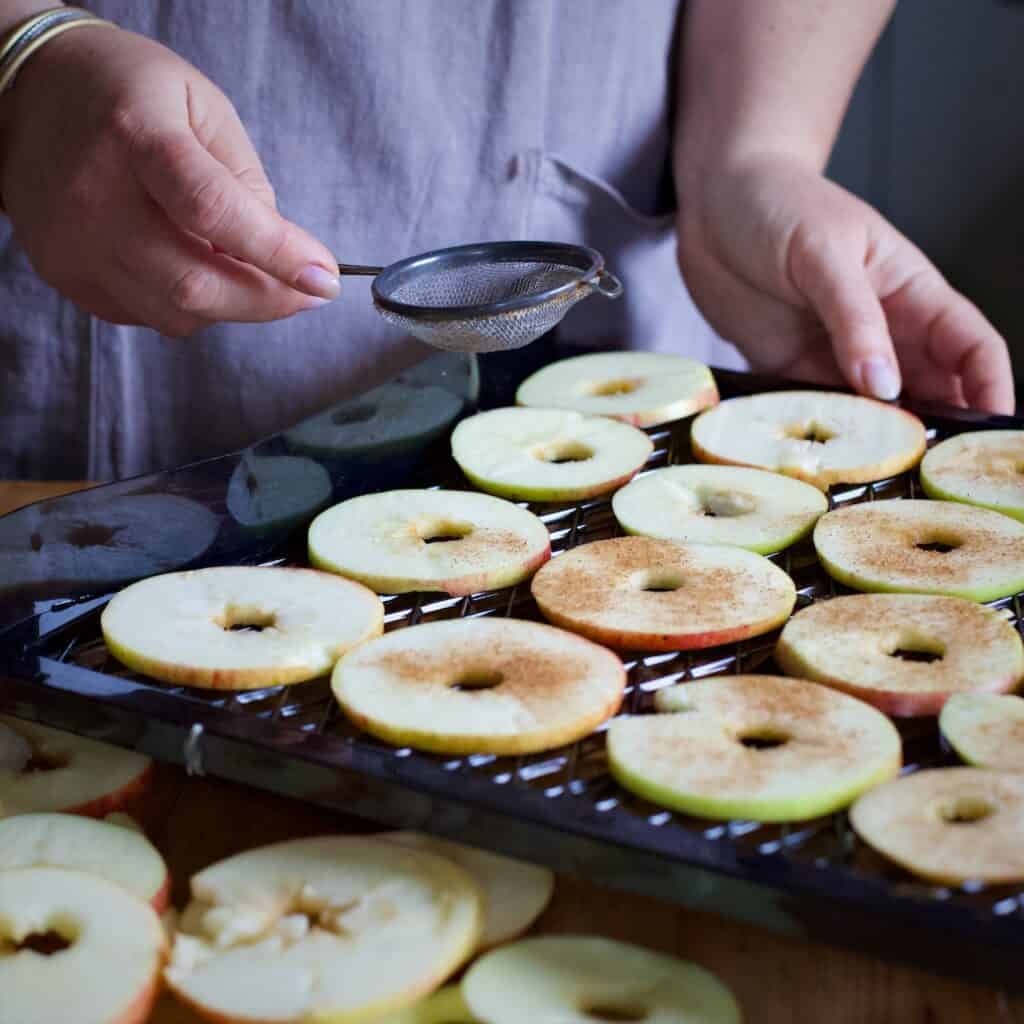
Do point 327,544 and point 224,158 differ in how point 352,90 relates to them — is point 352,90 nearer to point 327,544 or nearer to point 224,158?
point 224,158

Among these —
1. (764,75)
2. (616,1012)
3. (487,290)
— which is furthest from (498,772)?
(764,75)

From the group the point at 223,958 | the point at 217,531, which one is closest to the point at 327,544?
the point at 217,531

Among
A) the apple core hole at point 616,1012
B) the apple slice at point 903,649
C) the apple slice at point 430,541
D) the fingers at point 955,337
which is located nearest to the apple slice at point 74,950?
the apple core hole at point 616,1012

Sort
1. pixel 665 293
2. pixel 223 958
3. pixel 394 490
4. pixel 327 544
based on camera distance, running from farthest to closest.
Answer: pixel 665 293, pixel 394 490, pixel 327 544, pixel 223 958

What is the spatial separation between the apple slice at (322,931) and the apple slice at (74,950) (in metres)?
0.03

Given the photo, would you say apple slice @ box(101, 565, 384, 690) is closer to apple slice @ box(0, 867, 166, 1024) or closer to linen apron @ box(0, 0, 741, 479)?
apple slice @ box(0, 867, 166, 1024)

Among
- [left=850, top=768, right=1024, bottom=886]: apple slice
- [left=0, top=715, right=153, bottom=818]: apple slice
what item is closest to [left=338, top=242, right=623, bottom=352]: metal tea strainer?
[left=0, top=715, right=153, bottom=818]: apple slice

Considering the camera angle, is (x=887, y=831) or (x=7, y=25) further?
(x=7, y=25)

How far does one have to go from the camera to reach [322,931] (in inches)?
34.5

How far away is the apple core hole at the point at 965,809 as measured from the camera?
0.88 m

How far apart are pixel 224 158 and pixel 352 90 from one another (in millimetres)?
402

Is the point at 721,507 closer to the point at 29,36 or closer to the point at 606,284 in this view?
the point at 606,284

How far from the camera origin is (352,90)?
1.70 m

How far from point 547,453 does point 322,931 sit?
78 cm
